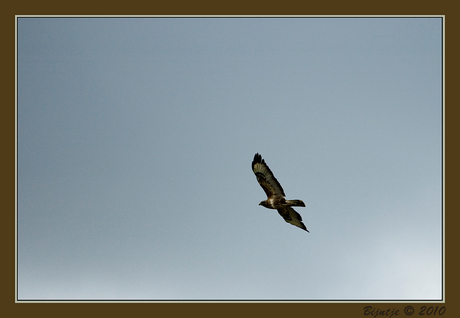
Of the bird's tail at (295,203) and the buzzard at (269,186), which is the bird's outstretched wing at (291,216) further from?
the bird's tail at (295,203)

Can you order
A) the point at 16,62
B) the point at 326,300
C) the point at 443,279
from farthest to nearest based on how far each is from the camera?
the point at 16,62
the point at 443,279
the point at 326,300

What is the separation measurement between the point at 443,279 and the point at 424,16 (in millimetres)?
11272

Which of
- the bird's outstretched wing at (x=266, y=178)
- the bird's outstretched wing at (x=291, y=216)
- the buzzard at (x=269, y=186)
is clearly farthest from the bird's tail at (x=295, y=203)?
the bird's outstretched wing at (x=291, y=216)

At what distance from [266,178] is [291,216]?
85.9 inches

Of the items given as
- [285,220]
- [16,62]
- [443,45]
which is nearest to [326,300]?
[285,220]

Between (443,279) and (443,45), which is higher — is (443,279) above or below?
below

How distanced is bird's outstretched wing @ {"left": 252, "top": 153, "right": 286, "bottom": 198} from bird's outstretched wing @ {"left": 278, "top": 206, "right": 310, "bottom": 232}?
2.85 ft

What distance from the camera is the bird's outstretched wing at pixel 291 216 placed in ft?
65.8

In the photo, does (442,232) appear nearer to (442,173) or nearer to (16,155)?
(442,173)

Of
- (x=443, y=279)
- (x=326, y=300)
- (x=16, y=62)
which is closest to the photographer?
(x=326, y=300)

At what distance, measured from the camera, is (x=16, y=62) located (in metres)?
21.3

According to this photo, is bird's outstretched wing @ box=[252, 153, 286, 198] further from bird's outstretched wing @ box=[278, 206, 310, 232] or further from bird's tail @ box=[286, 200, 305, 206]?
bird's outstretched wing @ box=[278, 206, 310, 232]

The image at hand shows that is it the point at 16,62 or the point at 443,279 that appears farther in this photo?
the point at 16,62

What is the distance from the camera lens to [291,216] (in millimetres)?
20391
